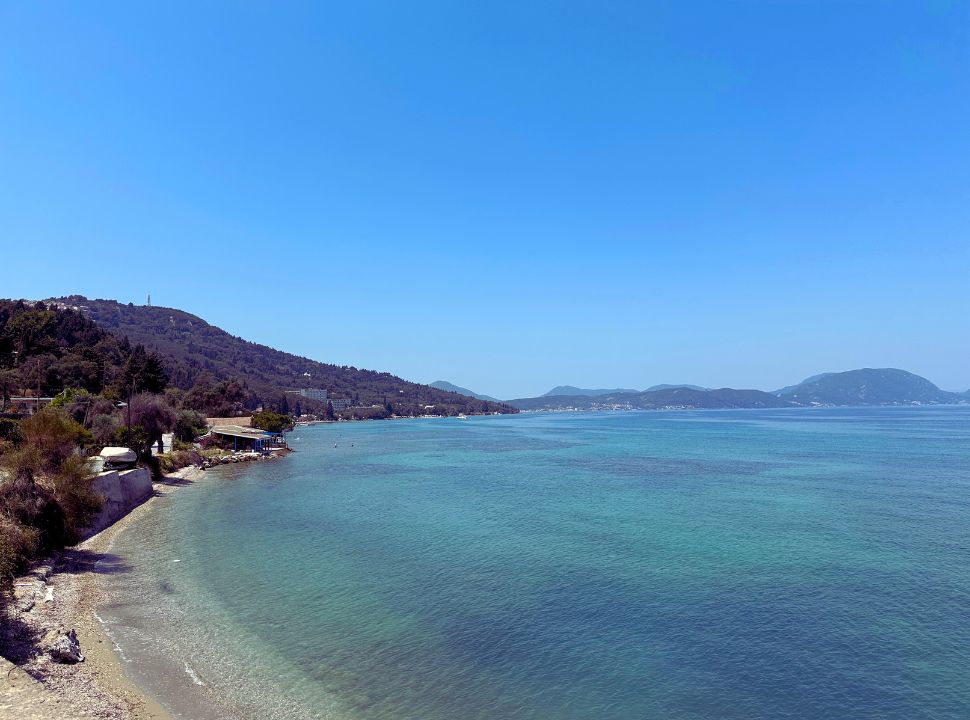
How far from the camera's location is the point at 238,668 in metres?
14.4

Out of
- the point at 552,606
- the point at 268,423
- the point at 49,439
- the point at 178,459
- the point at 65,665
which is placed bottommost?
the point at 552,606

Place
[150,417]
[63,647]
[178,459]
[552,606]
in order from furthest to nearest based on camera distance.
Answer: [178,459] → [150,417] → [552,606] → [63,647]

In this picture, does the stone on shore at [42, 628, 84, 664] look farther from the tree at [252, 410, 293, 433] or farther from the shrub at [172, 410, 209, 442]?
the tree at [252, 410, 293, 433]

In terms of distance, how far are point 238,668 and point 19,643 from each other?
5.12 metres

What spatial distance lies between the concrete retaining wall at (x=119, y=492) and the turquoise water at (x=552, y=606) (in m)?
1.58

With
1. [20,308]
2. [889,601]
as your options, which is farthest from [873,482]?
[20,308]

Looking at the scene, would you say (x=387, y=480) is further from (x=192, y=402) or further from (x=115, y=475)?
(x=192, y=402)

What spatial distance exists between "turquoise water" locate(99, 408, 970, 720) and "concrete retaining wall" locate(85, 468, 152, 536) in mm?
1584

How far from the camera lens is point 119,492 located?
108 ft

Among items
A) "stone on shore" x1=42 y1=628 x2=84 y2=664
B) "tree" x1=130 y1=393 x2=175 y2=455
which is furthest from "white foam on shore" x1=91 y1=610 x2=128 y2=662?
"tree" x1=130 y1=393 x2=175 y2=455

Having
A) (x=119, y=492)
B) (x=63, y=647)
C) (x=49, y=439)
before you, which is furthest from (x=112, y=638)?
(x=119, y=492)

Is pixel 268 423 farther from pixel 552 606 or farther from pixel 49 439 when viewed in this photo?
pixel 552 606

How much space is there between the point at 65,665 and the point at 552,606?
1313 centimetres

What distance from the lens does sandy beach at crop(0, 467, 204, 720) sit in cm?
1111
